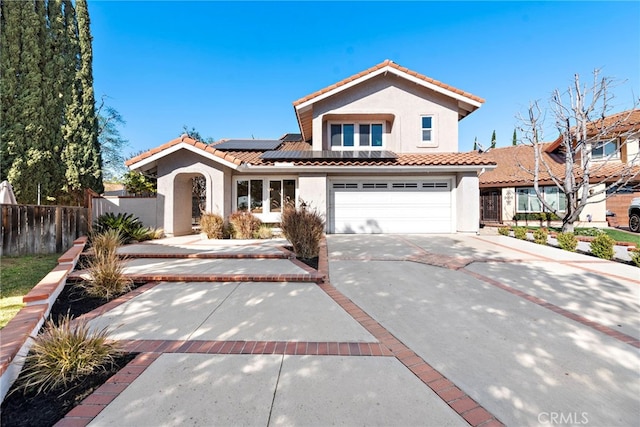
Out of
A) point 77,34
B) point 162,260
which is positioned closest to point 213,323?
point 162,260

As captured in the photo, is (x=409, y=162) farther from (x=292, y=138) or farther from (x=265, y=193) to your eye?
(x=292, y=138)

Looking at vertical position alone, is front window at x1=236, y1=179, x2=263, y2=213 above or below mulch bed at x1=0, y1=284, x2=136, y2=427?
above

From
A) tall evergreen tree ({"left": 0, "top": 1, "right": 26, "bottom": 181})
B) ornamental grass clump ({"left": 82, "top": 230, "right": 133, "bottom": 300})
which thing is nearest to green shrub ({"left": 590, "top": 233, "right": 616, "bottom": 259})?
ornamental grass clump ({"left": 82, "top": 230, "right": 133, "bottom": 300})

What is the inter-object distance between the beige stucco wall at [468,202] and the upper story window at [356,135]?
15.8ft

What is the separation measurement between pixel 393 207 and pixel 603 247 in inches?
295

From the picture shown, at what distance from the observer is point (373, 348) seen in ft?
10.7

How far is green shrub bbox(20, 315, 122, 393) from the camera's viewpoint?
2.64 m

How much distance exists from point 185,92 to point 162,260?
61.7 ft

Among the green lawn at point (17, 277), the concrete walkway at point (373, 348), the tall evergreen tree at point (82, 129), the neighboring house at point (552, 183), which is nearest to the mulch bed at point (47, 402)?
the concrete walkway at point (373, 348)

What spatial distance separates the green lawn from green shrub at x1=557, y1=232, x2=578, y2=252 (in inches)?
576

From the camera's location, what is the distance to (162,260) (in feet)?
25.0

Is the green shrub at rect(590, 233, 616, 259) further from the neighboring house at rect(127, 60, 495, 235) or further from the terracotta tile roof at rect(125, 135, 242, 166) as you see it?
the terracotta tile roof at rect(125, 135, 242, 166)

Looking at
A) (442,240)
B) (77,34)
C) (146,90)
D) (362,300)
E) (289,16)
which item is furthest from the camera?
(146,90)

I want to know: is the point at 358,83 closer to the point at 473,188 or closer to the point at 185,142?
the point at 473,188
